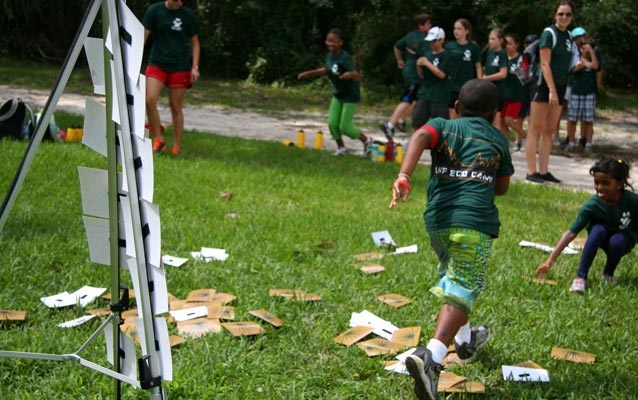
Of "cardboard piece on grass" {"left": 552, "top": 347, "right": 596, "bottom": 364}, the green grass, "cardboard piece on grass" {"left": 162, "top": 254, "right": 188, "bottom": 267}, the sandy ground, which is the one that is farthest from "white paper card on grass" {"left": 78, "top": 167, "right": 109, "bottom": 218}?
the sandy ground

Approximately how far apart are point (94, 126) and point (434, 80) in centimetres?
884

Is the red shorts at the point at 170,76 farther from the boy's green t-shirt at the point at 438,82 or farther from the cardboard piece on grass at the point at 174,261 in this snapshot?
the cardboard piece on grass at the point at 174,261

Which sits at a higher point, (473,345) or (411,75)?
(411,75)

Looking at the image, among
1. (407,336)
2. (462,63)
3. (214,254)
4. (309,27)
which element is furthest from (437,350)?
(309,27)

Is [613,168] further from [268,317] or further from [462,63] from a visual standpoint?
[462,63]

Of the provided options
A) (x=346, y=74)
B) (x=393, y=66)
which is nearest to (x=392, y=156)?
(x=346, y=74)

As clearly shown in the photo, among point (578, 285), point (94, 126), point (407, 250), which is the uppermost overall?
point (94, 126)

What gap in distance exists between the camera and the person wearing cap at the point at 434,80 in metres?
11.0

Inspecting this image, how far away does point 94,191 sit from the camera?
8.82ft

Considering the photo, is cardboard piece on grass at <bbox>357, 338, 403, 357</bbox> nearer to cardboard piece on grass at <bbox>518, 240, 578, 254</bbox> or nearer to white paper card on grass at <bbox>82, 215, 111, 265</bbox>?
white paper card on grass at <bbox>82, 215, 111, 265</bbox>

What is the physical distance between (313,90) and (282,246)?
56.8 ft

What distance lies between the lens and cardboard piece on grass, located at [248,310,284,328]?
446 cm

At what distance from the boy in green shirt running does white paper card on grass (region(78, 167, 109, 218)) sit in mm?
1444

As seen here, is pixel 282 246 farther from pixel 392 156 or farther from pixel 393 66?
pixel 393 66
